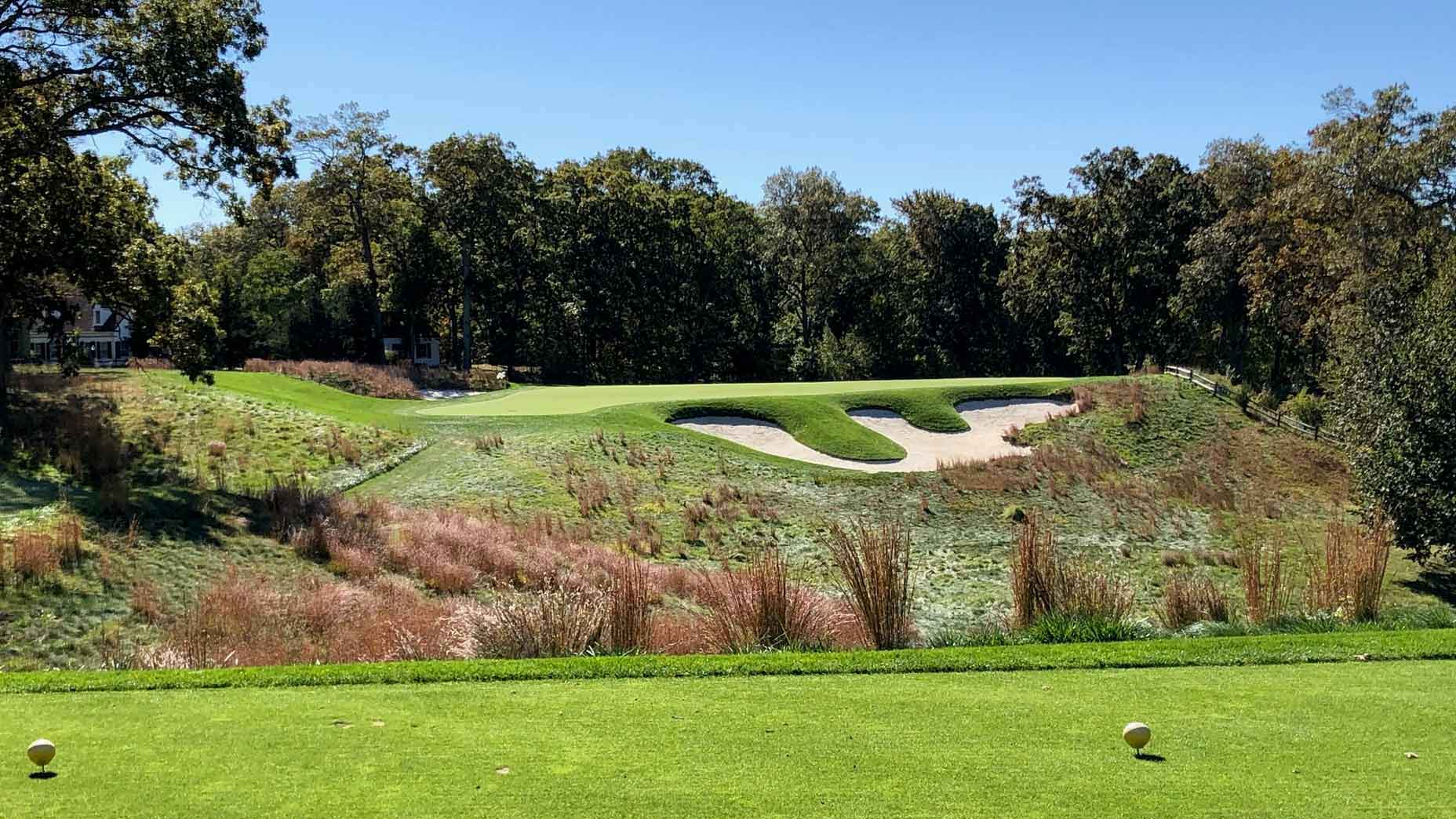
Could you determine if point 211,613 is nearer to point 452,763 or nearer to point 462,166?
point 452,763

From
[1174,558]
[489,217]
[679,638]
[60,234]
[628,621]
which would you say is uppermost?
[489,217]

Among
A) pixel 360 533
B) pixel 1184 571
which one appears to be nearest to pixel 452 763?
pixel 360 533

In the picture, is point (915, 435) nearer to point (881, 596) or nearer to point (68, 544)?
point (881, 596)

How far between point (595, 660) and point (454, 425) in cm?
2409

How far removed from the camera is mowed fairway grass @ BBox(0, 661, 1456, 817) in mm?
5094

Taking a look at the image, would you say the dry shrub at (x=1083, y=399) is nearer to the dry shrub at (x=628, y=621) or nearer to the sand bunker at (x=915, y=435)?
the sand bunker at (x=915, y=435)

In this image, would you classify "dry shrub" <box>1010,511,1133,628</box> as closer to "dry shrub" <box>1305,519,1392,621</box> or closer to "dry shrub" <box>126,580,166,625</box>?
"dry shrub" <box>1305,519,1392,621</box>

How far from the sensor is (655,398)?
36.3 m

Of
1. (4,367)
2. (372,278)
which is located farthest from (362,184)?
(4,367)

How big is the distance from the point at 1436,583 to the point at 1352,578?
459 inches

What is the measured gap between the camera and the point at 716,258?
6962 cm

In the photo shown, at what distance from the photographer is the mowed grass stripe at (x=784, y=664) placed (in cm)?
811

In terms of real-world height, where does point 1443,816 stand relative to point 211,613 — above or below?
above

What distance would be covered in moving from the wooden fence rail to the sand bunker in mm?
5989
